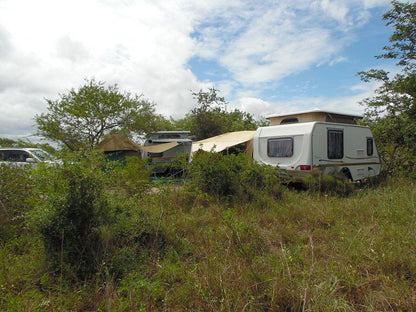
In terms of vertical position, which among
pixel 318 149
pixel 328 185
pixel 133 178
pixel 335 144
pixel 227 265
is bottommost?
pixel 227 265

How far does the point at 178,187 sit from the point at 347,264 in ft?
14.4

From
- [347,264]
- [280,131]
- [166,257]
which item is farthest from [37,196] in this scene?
[280,131]

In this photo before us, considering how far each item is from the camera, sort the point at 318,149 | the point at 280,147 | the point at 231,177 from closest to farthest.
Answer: the point at 231,177, the point at 318,149, the point at 280,147

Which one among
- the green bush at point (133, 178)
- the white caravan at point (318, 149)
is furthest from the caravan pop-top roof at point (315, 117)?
the green bush at point (133, 178)

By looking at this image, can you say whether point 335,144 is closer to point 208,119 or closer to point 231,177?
point 231,177

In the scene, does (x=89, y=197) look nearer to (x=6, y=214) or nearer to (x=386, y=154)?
(x=6, y=214)

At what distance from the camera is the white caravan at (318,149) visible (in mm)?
7609

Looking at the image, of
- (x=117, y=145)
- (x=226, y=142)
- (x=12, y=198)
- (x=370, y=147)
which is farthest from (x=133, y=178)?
→ (x=117, y=145)

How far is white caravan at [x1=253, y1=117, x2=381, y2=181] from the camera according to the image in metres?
7.61

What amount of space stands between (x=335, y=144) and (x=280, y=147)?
1.63 meters

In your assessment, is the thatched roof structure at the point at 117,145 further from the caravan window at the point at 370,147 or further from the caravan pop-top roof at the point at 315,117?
the caravan window at the point at 370,147

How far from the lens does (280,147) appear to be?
8383mm

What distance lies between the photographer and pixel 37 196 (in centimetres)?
366

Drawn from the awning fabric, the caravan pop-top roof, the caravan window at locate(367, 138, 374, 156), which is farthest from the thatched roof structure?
the caravan window at locate(367, 138, 374, 156)
